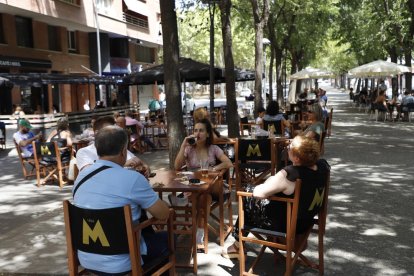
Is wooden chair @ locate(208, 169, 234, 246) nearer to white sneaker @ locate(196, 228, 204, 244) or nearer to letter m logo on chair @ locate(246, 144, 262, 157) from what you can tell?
white sneaker @ locate(196, 228, 204, 244)

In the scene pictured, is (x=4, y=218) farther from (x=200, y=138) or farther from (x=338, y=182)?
(x=338, y=182)

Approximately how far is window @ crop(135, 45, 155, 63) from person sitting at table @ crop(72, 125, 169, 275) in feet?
126

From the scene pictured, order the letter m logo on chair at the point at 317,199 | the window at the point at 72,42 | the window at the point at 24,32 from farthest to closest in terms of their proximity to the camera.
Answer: the window at the point at 72,42, the window at the point at 24,32, the letter m logo on chair at the point at 317,199

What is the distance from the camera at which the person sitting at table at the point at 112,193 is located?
3074mm

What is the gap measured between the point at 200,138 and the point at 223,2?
8.34 m

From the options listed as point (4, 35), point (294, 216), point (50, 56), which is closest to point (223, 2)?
point (294, 216)

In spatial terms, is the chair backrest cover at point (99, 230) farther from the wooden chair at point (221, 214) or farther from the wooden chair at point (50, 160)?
the wooden chair at point (50, 160)

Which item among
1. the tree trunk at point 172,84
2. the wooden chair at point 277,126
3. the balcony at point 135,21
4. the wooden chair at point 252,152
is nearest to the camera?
the tree trunk at point 172,84

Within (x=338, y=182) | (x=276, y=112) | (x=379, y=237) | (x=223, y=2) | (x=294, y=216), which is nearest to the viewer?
(x=294, y=216)

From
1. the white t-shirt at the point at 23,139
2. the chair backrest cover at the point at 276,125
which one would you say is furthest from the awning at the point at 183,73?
the white t-shirt at the point at 23,139

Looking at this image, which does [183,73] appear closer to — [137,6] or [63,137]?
[63,137]

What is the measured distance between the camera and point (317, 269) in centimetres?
440

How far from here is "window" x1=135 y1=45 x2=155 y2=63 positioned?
135 feet

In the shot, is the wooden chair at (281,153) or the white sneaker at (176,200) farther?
the wooden chair at (281,153)
